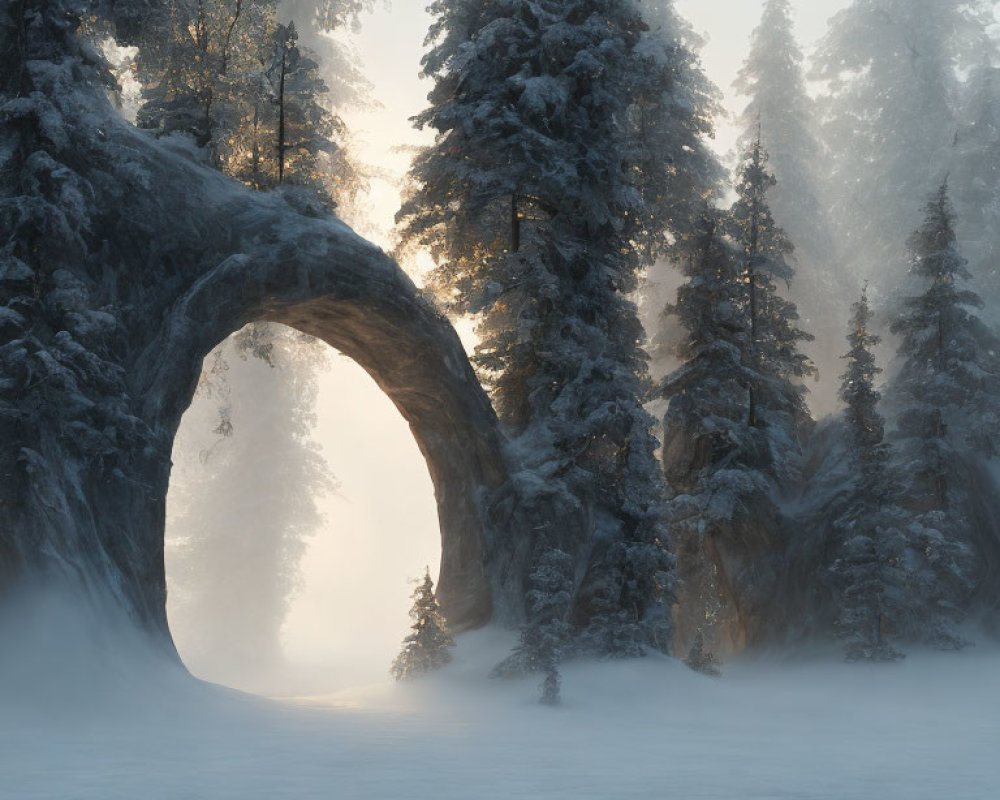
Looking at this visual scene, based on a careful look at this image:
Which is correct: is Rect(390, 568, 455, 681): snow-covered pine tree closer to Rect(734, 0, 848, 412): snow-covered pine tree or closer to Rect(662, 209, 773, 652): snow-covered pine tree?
Rect(662, 209, 773, 652): snow-covered pine tree

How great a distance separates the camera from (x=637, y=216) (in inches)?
830

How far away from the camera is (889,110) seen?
35.7 meters

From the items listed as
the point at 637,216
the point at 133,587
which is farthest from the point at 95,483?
the point at 637,216

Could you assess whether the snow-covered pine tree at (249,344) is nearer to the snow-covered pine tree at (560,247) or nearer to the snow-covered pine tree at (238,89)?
the snow-covered pine tree at (238,89)

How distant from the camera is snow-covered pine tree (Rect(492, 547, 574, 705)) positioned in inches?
577

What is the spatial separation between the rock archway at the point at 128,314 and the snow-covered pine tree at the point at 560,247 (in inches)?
51.4

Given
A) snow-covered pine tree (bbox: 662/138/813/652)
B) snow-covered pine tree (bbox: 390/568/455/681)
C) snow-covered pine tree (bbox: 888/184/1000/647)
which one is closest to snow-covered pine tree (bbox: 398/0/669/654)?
snow-covered pine tree (bbox: 662/138/813/652)

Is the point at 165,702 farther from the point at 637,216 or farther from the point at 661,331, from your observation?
the point at 661,331

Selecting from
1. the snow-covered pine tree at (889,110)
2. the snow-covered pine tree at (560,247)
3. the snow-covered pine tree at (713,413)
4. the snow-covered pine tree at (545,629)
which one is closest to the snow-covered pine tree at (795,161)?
the snow-covered pine tree at (889,110)

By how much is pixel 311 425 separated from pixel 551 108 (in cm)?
2553

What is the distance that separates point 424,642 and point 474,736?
5.78 m

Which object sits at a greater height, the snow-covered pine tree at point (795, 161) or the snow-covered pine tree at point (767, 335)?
the snow-covered pine tree at point (795, 161)

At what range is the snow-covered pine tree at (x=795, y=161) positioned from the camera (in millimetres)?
34469

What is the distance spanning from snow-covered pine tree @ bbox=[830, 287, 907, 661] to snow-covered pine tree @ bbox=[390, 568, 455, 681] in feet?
28.9
